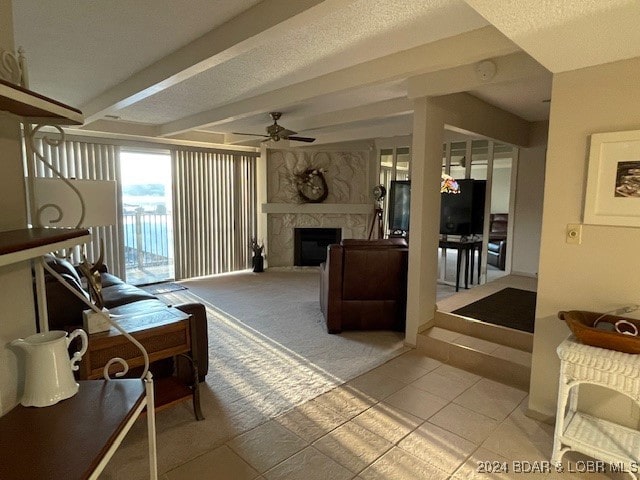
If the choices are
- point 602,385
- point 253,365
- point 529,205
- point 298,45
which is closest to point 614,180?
point 602,385

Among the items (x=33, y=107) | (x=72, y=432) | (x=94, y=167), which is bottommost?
(x=72, y=432)

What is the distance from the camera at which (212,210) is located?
6.80m

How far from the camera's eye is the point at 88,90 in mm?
3836

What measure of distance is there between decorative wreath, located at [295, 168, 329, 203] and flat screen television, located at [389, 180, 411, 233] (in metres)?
1.42

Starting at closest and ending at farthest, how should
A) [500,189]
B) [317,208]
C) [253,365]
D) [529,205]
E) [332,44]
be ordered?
[332,44], [253,365], [529,205], [317,208], [500,189]

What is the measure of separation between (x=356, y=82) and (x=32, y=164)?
7.94 ft

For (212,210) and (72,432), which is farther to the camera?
(212,210)

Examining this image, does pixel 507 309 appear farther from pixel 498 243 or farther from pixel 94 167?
pixel 94 167

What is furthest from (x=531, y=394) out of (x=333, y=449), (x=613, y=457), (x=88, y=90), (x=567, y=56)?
(x=88, y=90)

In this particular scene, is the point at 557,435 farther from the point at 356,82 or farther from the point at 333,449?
the point at 356,82

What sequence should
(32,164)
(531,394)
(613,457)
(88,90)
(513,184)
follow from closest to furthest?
(32,164)
(613,457)
(531,394)
(88,90)
(513,184)

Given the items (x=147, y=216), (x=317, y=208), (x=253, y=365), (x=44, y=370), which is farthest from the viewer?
(x=317, y=208)

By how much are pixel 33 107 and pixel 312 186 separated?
6.32m

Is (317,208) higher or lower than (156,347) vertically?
higher
